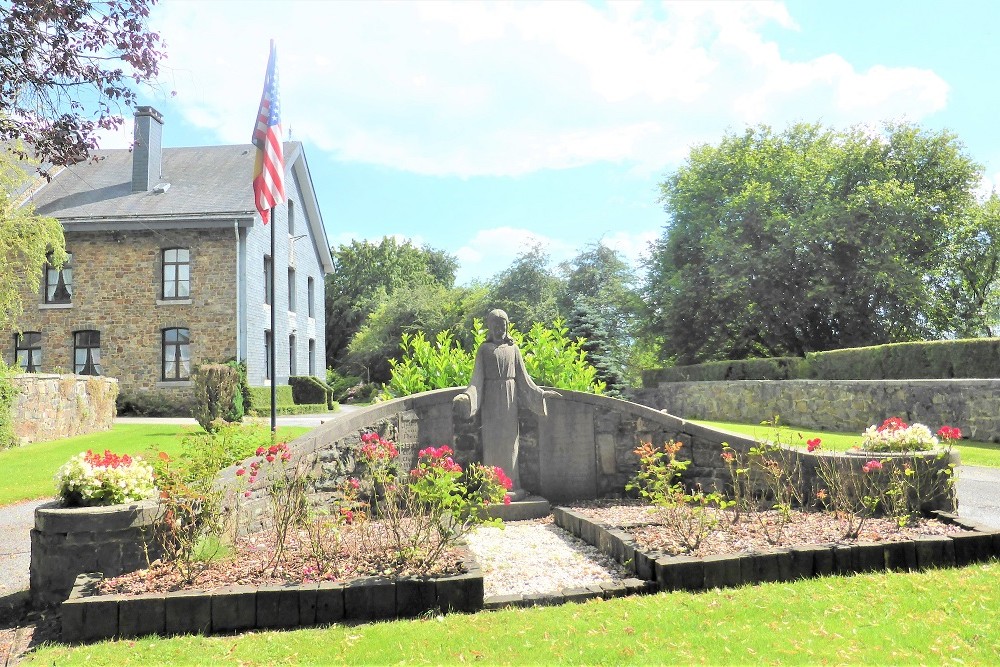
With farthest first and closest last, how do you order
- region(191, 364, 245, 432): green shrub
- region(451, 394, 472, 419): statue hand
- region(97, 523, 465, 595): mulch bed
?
1. region(191, 364, 245, 432): green shrub
2. region(451, 394, 472, 419): statue hand
3. region(97, 523, 465, 595): mulch bed

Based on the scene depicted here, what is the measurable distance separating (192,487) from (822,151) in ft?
98.0

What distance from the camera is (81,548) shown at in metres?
5.00

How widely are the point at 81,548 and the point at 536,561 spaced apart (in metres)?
3.54

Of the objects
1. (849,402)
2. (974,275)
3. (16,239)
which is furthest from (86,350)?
(974,275)

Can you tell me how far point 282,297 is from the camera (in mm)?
27344

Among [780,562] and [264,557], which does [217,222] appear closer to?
[264,557]

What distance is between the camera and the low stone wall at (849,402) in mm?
13734

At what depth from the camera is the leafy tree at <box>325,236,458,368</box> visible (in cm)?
4900

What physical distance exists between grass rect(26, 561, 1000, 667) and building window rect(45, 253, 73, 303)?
24.3m

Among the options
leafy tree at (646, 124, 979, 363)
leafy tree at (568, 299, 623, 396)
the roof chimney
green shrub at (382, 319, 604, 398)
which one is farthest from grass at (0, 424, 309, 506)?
leafy tree at (646, 124, 979, 363)

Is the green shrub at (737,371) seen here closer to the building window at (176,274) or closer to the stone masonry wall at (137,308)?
the stone masonry wall at (137,308)

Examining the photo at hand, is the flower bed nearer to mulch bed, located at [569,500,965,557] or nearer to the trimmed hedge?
mulch bed, located at [569,500,965,557]

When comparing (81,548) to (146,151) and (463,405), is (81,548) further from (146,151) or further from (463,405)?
(146,151)

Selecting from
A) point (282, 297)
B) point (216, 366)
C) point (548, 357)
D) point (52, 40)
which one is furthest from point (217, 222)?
point (548, 357)
